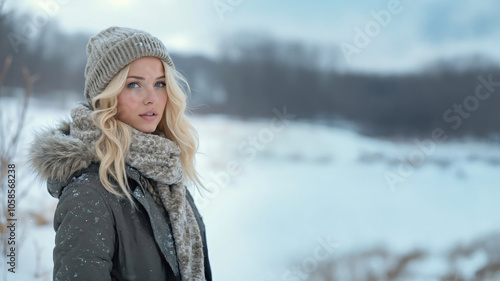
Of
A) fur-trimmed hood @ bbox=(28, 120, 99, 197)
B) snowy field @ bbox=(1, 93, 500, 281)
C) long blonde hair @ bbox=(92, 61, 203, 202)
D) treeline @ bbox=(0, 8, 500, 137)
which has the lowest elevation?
fur-trimmed hood @ bbox=(28, 120, 99, 197)

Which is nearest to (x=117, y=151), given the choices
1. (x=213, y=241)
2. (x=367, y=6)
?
(x=213, y=241)

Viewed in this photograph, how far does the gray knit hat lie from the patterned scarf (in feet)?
0.29

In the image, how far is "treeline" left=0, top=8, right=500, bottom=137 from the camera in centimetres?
458

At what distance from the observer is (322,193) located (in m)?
4.38

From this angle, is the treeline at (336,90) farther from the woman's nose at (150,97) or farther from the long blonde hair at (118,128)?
the woman's nose at (150,97)

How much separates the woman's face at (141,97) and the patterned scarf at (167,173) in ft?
0.13

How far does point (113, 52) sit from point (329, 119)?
12.9 feet

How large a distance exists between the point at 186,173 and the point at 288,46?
12.3ft

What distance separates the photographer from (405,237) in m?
4.12

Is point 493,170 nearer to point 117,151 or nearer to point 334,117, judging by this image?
point 334,117

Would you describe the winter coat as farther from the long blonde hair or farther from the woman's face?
the woman's face

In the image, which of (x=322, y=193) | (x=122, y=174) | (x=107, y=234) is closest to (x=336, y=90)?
(x=322, y=193)

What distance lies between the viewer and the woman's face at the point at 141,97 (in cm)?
116

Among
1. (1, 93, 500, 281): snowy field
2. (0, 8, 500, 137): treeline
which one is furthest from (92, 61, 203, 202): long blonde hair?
(0, 8, 500, 137): treeline
